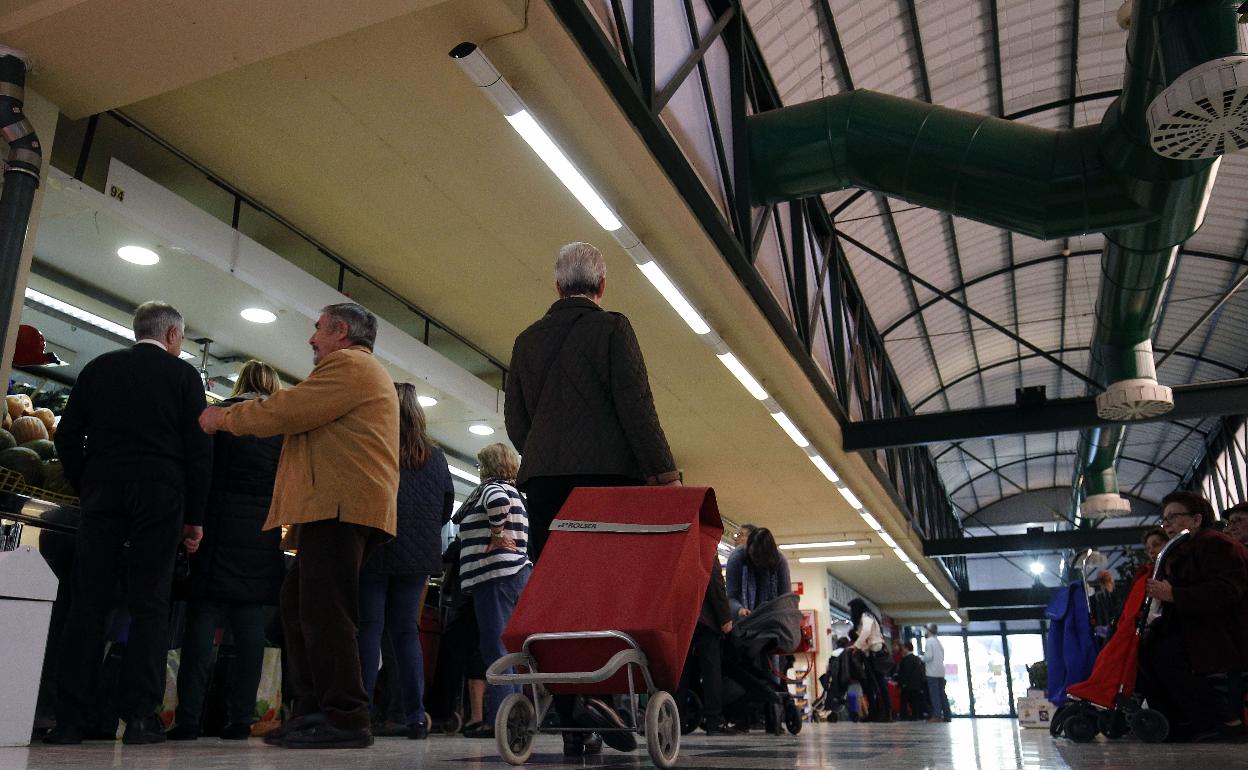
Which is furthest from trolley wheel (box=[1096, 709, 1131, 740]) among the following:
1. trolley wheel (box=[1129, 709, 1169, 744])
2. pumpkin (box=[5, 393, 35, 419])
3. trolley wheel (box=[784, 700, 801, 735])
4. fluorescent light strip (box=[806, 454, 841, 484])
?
pumpkin (box=[5, 393, 35, 419])

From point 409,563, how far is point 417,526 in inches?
7.0

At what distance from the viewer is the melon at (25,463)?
12.4ft

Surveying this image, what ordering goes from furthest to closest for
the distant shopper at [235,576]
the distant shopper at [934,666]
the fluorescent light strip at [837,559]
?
the fluorescent light strip at [837,559] < the distant shopper at [934,666] < the distant shopper at [235,576]

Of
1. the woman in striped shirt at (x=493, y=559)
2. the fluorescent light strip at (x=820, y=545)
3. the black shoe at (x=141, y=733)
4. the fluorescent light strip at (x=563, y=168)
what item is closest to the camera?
the black shoe at (x=141, y=733)

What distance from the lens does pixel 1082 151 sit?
17.5 feet

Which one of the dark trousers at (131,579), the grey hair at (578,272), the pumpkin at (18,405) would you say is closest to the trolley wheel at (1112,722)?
the grey hair at (578,272)

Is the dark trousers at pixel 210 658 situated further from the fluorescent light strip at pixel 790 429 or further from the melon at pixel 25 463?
the fluorescent light strip at pixel 790 429

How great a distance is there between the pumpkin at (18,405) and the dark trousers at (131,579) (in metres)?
1.22

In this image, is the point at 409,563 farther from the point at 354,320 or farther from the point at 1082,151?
the point at 1082,151

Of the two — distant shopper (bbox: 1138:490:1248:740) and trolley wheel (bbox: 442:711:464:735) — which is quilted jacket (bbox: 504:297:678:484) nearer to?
trolley wheel (bbox: 442:711:464:735)

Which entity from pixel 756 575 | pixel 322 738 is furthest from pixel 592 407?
pixel 756 575

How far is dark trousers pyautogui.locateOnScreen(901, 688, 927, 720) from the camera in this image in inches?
633

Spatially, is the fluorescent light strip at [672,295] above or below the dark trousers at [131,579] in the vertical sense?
above

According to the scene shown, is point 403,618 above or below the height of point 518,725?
above
